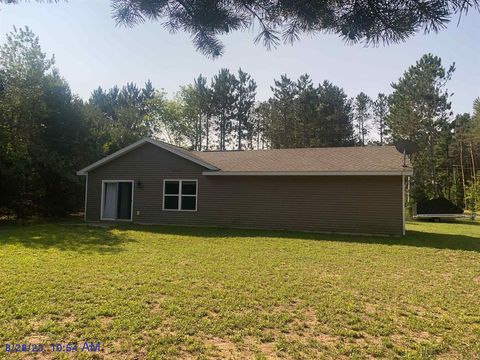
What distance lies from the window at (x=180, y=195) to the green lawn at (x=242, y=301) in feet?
17.1

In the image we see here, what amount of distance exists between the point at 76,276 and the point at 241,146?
29254 millimetres

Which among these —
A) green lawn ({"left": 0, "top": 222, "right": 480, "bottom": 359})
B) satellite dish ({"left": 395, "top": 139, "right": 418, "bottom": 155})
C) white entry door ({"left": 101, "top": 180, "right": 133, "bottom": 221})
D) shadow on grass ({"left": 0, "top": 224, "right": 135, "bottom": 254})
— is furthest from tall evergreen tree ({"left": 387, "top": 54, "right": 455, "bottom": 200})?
shadow on grass ({"left": 0, "top": 224, "right": 135, "bottom": 254})

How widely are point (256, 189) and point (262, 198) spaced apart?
414 millimetres

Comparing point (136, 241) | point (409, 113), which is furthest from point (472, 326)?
point (409, 113)

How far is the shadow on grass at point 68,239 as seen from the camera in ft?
28.9

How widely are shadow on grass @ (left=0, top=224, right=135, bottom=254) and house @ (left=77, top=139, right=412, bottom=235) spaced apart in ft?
9.13

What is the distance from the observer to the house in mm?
12008

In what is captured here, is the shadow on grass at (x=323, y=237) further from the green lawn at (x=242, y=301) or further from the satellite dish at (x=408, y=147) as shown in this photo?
the satellite dish at (x=408, y=147)

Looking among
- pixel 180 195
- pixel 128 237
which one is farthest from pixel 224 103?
pixel 128 237

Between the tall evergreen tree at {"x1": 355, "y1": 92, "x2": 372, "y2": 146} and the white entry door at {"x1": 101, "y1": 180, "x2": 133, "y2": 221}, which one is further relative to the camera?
the tall evergreen tree at {"x1": 355, "y1": 92, "x2": 372, "y2": 146}

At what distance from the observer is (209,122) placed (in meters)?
35.2

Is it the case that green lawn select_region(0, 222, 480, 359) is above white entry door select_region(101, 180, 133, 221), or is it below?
below

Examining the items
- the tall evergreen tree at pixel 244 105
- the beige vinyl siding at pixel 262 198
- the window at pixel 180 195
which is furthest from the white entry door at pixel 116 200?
the tall evergreen tree at pixel 244 105

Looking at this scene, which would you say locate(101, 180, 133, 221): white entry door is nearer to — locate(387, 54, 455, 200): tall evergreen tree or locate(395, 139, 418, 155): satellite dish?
locate(395, 139, 418, 155): satellite dish
